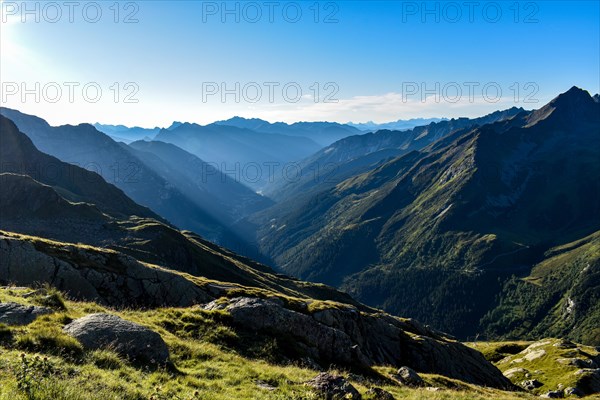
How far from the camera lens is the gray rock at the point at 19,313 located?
1950cm

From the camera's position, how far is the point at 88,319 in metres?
20.3

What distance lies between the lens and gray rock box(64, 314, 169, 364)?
18688 mm

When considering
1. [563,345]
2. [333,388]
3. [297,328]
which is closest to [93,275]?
[297,328]

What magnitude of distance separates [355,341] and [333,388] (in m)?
30.8

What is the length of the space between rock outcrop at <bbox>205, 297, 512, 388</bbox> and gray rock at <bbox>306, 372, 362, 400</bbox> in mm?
12041

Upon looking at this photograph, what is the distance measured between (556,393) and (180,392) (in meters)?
97.5

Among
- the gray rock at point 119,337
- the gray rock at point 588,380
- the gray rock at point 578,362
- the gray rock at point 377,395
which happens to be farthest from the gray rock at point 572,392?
the gray rock at point 119,337

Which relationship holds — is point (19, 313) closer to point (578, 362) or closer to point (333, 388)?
point (333, 388)

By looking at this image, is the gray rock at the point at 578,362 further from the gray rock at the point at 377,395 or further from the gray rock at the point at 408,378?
the gray rock at the point at 377,395

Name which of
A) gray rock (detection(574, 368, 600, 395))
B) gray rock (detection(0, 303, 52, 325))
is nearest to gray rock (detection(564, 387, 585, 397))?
gray rock (detection(574, 368, 600, 395))

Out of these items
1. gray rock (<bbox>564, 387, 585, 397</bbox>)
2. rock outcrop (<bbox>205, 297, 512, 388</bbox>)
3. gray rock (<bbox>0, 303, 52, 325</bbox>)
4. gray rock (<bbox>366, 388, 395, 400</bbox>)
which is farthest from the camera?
gray rock (<bbox>564, 387, 585, 397</bbox>)

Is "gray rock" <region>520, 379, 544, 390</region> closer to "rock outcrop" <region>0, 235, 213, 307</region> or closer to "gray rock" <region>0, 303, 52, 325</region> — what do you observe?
"rock outcrop" <region>0, 235, 213, 307</region>

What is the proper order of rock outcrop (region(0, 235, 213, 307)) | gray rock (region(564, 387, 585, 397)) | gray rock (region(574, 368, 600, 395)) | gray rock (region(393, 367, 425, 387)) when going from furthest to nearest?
1. gray rock (region(574, 368, 600, 395))
2. gray rock (region(564, 387, 585, 397))
3. rock outcrop (region(0, 235, 213, 307))
4. gray rock (region(393, 367, 425, 387))

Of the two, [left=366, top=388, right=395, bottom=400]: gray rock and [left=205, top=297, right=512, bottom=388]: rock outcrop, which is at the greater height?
[left=366, top=388, right=395, bottom=400]: gray rock
